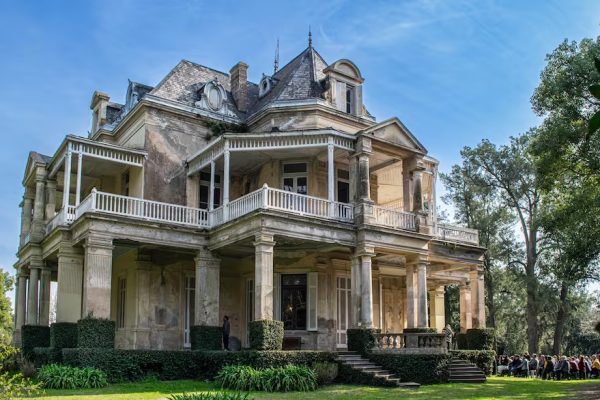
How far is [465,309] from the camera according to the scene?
99.5 ft

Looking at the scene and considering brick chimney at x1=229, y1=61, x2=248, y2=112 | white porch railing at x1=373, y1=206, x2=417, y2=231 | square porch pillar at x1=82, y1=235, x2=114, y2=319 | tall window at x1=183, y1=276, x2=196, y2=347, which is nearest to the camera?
square porch pillar at x1=82, y1=235, x2=114, y2=319

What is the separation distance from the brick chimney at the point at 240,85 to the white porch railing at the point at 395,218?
10.2 metres

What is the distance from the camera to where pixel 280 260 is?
26031 mm

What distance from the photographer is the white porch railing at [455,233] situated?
2817cm

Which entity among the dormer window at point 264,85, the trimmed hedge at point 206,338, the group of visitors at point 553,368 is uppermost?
the dormer window at point 264,85

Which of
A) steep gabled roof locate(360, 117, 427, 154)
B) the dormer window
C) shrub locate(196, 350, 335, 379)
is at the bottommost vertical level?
shrub locate(196, 350, 335, 379)

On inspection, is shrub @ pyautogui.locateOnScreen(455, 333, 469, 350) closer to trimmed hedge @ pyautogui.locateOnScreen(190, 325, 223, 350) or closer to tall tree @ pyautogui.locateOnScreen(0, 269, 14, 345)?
trimmed hedge @ pyautogui.locateOnScreen(190, 325, 223, 350)

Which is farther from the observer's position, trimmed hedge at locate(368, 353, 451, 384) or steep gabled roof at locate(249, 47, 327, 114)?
steep gabled roof at locate(249, 47, 327, 114)

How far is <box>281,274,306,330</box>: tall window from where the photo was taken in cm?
2575

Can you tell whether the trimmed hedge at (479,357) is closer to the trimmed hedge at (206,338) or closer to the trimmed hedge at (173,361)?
the trimmed hedge at (173,361)

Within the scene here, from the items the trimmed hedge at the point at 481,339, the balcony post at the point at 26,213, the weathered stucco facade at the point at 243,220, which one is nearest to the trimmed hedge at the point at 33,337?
the weathered stucco facade at the point at 243,220

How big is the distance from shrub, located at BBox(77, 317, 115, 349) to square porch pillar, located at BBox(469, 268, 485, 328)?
16365 millimetres

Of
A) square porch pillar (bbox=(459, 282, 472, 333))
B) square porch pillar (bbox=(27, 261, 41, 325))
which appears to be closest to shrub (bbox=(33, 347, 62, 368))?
square porch pillar (bbox=(27, 261, 41, 325))

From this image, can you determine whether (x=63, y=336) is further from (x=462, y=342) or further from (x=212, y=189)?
(x=462, y=342)
